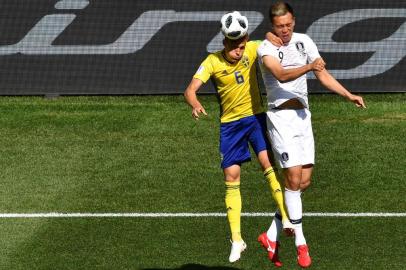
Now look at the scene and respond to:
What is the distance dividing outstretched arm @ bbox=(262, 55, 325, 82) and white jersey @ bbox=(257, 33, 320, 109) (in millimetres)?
95

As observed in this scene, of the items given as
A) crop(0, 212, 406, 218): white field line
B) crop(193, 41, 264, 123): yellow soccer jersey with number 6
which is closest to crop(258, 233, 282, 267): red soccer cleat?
crop(193, 41, 264, 123): yellow soccer jersey with number 6

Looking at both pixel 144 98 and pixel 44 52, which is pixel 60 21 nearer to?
pixel 44 52

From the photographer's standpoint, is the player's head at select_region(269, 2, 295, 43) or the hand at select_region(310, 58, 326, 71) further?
the player's head at select_region(269, 2, 295, 43)

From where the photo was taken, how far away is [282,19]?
1237cm

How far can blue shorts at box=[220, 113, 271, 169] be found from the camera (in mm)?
13391

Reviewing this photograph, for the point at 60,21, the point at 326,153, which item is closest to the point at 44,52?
the point at 60,21

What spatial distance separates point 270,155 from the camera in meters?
13.5

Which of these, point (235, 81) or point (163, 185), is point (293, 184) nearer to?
point (235, 81)

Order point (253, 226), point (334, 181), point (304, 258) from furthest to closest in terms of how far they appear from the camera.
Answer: point (334, 181) < point (253, 226) < point (304, 258)

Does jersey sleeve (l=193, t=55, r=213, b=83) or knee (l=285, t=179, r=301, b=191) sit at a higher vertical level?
jersey sleeve (l=193, t=55, r=213, b=83)

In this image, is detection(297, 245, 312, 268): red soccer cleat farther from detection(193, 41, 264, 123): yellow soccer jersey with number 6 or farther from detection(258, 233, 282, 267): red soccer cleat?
detection(193, 41, 264, 123): yellow soccer jersey with number 6

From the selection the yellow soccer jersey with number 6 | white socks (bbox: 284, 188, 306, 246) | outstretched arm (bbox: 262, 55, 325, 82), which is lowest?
white socks (bbox: 284, 188, 306, 246)

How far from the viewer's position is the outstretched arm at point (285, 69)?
12.0 m

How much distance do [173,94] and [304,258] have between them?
9.96m
